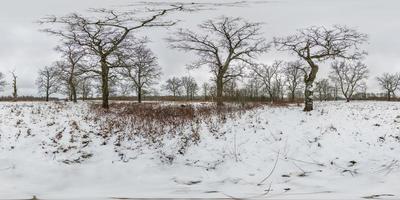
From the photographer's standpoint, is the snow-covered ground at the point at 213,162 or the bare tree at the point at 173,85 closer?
the snow-covered ground at the point at 213,162

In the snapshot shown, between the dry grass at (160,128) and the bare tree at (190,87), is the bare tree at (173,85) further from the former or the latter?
the dry grass at (160,128)

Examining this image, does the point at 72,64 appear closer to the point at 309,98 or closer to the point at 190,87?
the point at 309,98

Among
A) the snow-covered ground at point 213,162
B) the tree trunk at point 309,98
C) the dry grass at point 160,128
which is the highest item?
the tree trunk at point 309,98

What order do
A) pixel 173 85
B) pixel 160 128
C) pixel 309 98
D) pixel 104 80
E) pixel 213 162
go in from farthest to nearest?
pixel 173 85 < pixel 104 80 < pixel 309 98 < pixel 160 128 < pixel 213 162

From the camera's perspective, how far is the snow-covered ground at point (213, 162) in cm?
808

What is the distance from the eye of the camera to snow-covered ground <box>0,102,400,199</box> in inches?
318

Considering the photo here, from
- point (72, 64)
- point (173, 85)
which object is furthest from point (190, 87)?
point (72, 64)

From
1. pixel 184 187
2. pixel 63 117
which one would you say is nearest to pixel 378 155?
pixel 184 187

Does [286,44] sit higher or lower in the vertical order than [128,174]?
higher

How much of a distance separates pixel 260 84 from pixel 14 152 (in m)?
66.8

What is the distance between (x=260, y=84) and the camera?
73.8 m

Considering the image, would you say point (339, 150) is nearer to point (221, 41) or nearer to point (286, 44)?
point (286, 44)

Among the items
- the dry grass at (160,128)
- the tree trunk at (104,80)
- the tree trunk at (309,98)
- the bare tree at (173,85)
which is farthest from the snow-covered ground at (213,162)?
the bare tree at (173,85)

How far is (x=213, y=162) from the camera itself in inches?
412
